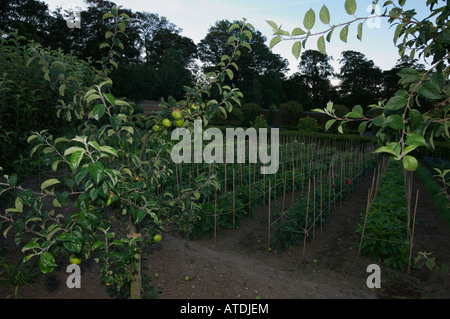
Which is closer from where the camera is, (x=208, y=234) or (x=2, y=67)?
(x=2, y=67)

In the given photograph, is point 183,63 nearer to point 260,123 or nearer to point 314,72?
point 260,123

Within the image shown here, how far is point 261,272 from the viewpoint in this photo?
12.5 feet

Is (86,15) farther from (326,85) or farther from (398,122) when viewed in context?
(398,122)

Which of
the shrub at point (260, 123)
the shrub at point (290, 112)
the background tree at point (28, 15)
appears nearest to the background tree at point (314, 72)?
the shrub at point (290, 112)

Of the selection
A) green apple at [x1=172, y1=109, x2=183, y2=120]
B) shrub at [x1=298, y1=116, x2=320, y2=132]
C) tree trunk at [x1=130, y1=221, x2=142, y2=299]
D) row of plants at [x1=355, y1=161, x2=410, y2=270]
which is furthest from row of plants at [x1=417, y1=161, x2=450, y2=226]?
shrub at [x1=298, y1=116, x2=320, y2=132]

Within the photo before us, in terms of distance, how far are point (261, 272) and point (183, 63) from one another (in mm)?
34182

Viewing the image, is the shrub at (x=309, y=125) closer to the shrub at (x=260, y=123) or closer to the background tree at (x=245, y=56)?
the shrub at (x=260, y=123)

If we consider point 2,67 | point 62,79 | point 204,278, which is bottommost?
point 204,278

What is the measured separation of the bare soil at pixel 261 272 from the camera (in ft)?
10.5

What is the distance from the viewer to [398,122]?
1.10 meters

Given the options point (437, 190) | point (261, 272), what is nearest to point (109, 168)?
point (261, 272)

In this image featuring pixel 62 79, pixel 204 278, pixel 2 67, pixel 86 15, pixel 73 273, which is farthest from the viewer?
pixel 86 15
